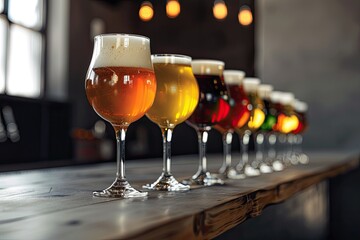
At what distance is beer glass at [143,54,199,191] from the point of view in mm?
1136

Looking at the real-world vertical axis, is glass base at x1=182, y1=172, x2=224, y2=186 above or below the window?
below

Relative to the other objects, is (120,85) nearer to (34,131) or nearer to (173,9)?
(173,9)

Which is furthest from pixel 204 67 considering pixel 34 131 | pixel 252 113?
pixel 34 131

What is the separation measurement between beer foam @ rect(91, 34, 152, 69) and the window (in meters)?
4.38

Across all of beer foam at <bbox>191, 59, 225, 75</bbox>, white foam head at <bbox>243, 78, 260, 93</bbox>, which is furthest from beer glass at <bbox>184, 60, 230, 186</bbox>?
white foam head at <bbox>243, 78, 260, 93</bbox>

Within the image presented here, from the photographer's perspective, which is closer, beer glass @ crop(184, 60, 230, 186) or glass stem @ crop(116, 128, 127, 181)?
glass stem @ crop(116, 128, 127, 181)

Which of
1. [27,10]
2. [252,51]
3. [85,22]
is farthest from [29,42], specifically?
[252,51]

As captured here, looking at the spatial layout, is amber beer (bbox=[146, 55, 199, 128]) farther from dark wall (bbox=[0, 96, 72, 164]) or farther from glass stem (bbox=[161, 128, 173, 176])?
dark wall (bbox=[0, 96, 72, 164])

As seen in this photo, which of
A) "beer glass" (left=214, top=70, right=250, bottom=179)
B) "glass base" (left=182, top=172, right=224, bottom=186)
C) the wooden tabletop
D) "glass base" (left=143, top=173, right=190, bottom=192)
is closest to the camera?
the wooden tabletop

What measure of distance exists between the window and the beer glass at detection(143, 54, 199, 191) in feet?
14.1

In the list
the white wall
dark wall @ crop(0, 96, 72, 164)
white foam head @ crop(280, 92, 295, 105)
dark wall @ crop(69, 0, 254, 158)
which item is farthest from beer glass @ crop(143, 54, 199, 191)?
dark wall @ crop(69, 0, 254, 158)


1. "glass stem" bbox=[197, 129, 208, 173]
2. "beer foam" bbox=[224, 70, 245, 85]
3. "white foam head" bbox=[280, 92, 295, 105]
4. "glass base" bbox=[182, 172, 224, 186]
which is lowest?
"glass base" bbox=[182, 172, 224, 186]

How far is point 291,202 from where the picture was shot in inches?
106

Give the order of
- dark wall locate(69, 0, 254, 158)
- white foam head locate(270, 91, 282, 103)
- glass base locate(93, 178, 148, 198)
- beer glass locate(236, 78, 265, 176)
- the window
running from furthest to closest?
dark wall locate(69, 0, 254, 158) < the window < white foam head locate(270, 91, 282, 103) < beer glass locate(236, 78, 265, 176) < glass base locate(93, 178, 148, 198)
